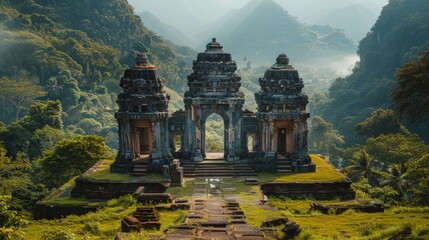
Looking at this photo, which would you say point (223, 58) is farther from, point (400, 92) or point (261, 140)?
point (400, 92)

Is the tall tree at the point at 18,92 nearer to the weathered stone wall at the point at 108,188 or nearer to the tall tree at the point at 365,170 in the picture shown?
the weathered stone wall at the point at 108,188

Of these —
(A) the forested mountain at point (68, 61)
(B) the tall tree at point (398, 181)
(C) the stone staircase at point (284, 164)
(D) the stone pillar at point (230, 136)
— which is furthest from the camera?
(A) the forested mountain at point (68, 61)

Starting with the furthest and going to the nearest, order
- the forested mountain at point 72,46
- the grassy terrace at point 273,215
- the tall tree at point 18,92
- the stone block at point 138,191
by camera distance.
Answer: the forested mountain at point 72,46, the tall tree at point 18,92, the stone block at point 138,191, the grassy terrace at point 273,215

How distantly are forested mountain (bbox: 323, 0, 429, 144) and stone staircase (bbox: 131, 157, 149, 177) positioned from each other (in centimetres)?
3878

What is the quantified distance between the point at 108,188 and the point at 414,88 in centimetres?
1670

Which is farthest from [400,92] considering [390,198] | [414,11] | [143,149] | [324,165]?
[414,11]

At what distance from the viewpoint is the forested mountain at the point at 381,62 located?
6156 centimetres

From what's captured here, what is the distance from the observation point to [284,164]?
86.1 ft

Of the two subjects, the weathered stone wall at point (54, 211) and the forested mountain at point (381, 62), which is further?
the forested mountain at point (381, 62)

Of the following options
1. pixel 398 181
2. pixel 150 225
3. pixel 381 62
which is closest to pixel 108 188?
pixel 150 225

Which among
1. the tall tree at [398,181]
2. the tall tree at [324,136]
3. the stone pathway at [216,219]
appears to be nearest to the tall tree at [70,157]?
the stone pathway at [216,219]

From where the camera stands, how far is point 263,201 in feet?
66.7

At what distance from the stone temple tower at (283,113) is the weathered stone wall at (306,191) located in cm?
238

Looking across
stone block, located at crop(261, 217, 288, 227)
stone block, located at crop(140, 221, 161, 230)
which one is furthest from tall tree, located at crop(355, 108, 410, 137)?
stone block, located at crop(140, 221, 161, 230)
